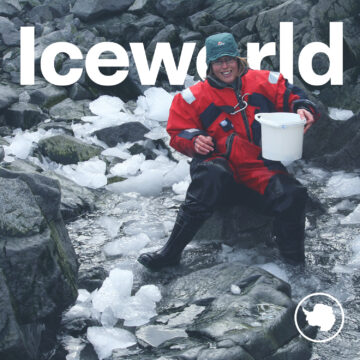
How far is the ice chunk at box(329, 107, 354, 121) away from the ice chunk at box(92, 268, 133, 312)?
15.7 feet

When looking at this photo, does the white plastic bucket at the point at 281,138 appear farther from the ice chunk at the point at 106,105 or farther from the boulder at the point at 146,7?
the boulder at the point at 146,7

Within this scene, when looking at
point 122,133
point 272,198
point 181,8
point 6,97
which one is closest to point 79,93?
point 6,97

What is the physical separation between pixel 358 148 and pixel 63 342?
14.8ft

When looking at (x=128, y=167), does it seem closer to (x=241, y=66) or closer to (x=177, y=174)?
(x=177, y=174)

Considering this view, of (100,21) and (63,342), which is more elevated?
(100,21)

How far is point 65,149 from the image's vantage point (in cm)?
811

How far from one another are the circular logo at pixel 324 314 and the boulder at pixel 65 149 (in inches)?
170

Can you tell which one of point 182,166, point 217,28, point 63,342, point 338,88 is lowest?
point 63,342

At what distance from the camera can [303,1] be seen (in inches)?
388

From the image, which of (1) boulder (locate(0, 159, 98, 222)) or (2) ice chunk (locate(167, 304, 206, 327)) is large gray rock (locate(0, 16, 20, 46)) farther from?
(2) ice chunk (locate(167, 304, 206, 327))

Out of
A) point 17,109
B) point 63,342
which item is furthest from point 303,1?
point 63,342

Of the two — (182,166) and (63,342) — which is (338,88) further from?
(63,342)

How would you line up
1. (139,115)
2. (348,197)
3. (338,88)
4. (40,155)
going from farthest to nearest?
1. (139,115)
2. (338,88)
3. (40,155)
4. (348,197)

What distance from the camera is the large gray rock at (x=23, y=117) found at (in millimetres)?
9588
